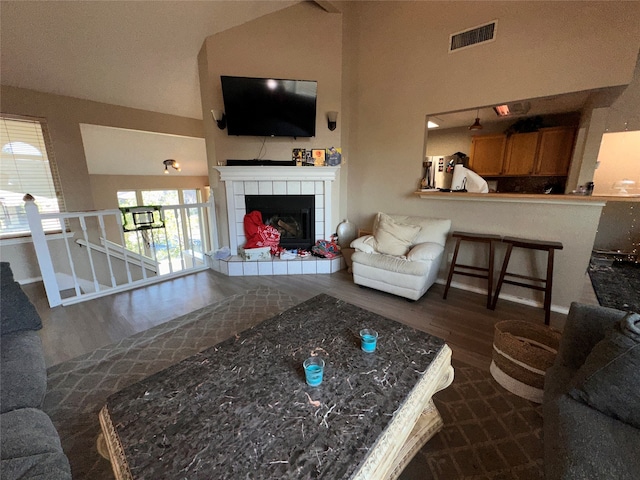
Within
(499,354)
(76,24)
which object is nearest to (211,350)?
(499,354)

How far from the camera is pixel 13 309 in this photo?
1.49 meters

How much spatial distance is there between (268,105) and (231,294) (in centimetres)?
231

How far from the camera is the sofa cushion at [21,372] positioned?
3.55ft

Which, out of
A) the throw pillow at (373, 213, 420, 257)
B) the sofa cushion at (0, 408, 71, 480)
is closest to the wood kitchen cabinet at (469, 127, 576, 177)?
the throw pillow at (373, 213, 420, 257)

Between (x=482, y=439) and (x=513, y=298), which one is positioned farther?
(x=513, y=298)

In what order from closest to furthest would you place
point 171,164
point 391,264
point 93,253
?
point 391,264, point 93,253, point 171,164

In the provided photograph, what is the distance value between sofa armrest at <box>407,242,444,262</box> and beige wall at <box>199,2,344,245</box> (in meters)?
1.84

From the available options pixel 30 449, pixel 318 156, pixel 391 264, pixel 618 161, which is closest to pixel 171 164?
pixel 318 156

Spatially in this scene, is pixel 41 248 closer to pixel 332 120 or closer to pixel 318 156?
pixel 318 156

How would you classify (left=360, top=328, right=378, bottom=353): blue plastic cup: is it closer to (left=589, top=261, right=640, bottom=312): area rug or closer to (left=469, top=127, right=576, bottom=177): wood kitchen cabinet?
(left=589, top=261, right=640, bottom=312): area rug

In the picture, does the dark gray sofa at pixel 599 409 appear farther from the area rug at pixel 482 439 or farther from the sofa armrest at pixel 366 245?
the sofa armrest at pixel 366 245

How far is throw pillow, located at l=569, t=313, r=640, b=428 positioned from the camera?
2.91ft

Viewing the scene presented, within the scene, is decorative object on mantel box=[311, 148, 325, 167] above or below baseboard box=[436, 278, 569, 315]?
above

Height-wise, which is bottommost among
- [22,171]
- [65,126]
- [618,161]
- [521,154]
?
[22,171]
